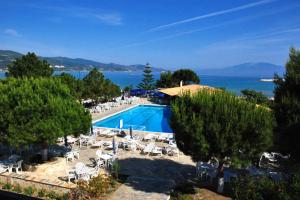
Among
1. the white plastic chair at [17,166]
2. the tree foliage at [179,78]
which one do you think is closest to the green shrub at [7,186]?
the white plastic chair at [17,166]

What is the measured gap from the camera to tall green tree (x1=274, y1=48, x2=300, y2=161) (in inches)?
375

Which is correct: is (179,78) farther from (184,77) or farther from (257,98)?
(257,98)

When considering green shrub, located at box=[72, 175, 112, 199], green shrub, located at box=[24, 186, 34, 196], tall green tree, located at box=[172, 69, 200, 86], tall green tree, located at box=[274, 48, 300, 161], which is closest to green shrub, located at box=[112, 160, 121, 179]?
green shrub, located at box=[72, 175, 112, 199]

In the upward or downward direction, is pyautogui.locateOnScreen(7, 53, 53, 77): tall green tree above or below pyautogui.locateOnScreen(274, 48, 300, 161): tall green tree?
above

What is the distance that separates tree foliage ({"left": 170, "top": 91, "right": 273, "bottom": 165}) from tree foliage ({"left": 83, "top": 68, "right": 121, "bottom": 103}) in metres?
22.0

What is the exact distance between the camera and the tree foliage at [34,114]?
11.2 metres

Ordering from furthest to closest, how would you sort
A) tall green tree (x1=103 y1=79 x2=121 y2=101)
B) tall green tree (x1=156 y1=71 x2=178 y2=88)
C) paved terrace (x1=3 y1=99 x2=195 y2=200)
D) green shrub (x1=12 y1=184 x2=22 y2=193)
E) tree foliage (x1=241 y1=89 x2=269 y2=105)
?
tall green tree (x1=156 y1=71 x2=178 y2=88) < tall green tree (x1=103 y1=79 x2=121 y2=101) < green shrub (x1=12 y1=184 x2=22 y2=193) < paved terrace (x1=3 y1=99 x2=195 y2=200) < tree foliage (x1=241 y1=89 x2=269 y2=105)

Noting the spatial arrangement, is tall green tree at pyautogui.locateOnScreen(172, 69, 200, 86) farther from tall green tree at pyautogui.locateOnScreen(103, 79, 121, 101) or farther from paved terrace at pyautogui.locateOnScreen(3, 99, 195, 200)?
paved terrace at pyautogui.locateOnScreen(3, 99, 195, 200)

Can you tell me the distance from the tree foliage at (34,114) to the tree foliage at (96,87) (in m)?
17.2

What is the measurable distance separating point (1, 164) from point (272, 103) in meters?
11.0

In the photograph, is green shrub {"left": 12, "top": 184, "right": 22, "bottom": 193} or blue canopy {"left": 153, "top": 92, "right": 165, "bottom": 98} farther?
blue canopy {"left": 153, "top": 92, "right": 165, "bottom": 98}

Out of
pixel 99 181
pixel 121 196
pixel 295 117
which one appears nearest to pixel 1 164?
pixel 99 181

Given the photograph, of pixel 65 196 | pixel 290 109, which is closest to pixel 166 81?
pixel 290 109

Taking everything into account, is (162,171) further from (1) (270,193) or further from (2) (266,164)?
(1) (270,193)
